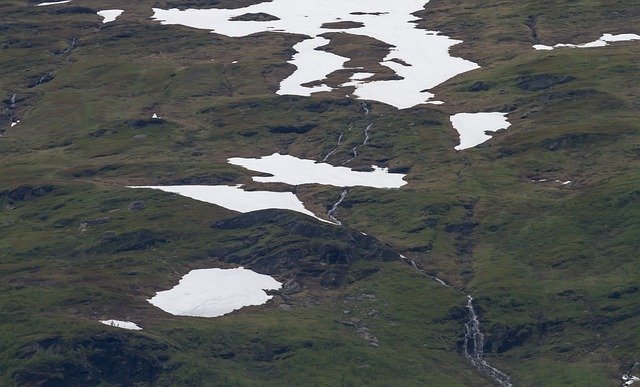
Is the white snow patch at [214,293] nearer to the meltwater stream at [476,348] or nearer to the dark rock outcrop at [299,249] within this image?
the dark rock outcrop at [299,249]

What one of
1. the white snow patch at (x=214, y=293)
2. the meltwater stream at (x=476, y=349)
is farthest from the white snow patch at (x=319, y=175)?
the meltwater stream at (x=476, y=349)

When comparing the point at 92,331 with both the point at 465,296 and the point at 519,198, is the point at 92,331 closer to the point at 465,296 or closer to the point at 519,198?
the point at 465,296

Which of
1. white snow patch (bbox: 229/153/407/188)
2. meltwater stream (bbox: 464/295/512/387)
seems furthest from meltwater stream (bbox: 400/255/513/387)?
white snow patch (bbox: 229/153/407/188)

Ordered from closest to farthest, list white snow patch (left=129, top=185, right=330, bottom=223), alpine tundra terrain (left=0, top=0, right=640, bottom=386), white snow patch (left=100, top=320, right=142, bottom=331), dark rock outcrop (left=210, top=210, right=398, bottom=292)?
alpine tundra terrain (left=0, top=0, right=640, bottom=386)
white snow patch (left=100, top=320, right=142, bottom=331)
dark rock outcrop (left=210, top=210, right=398, bottom=292)
white snow patch (left=129, top=185, right=330, bottom=223)

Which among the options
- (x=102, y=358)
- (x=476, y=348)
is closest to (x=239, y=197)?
(x=476, y=348)

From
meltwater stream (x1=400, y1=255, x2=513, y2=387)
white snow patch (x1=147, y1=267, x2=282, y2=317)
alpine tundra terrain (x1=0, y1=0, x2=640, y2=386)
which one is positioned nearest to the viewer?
alpine tundra terrain (x1=0, y1=0, x2=640, y2=386)

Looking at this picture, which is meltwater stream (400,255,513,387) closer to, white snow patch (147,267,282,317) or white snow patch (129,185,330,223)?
white snow patch (147,267,282,317)
